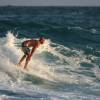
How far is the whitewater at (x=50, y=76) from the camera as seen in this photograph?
939cm

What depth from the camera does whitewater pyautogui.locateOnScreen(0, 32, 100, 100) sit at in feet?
30.8

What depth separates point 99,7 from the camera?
40250mm

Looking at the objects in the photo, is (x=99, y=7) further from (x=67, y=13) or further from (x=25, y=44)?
(x=25, y=44)

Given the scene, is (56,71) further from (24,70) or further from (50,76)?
(24,70)

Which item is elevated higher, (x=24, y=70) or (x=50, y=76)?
(x=24, y=70)

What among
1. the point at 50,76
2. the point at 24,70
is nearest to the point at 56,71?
the point at 50,76

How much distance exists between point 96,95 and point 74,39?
418 inches

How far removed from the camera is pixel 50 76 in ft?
37.7

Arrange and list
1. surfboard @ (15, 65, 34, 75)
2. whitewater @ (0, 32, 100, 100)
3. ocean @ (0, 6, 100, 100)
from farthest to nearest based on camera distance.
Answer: surfboard @ (15, 65, 34, 75) < ocean @ (0, 6, 100, 100) < whitewater @ (0, 32, 100, 100)

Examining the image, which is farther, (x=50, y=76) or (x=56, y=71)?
(x=56, y=71)

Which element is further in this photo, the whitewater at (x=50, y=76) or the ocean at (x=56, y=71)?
the ocean at (x=56, y=71)

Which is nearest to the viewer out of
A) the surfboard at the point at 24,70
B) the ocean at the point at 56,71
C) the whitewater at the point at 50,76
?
the whitewater at the point at 50,76

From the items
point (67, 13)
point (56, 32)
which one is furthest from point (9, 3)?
point (56, 32)

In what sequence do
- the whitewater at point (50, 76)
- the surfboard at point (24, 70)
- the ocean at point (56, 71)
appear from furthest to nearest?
the surfboard at point (24, 70)
the ocean at point (56, 71)
the whitewater at point (50, 76)
